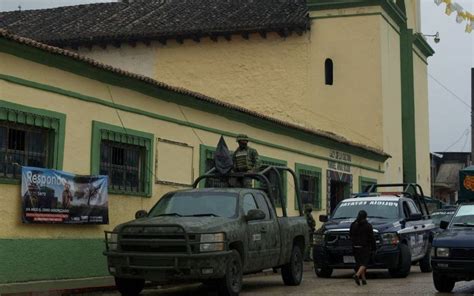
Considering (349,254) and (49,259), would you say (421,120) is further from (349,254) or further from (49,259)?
(49,259)

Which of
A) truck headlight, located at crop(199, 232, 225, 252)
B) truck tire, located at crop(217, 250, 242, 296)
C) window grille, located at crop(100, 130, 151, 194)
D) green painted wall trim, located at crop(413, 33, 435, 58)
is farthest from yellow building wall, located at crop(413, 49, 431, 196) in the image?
truck headlight, located at crop(199, 232, 225, 252)

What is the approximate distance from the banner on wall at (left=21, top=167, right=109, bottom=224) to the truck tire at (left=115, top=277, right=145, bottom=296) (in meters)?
1.92

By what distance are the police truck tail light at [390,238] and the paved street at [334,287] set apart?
2.72 feet

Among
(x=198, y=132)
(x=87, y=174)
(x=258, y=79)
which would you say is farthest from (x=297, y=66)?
(x=87, y=174)

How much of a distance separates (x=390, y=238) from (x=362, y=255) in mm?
1500

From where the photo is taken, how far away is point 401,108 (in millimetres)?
35594

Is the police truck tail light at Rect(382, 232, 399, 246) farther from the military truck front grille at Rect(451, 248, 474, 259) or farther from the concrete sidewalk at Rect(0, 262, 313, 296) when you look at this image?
the concrete sidewalk at Rect(0, 262, 313, 296)

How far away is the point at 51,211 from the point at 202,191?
272 cm

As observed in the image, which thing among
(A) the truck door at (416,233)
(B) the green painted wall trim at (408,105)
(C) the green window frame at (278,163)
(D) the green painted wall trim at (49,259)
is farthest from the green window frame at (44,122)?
(B) the green painted wall trim at (408,105)

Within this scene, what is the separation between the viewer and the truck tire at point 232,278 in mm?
11445

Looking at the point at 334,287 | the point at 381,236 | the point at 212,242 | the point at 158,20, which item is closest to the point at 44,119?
the point at 212,242

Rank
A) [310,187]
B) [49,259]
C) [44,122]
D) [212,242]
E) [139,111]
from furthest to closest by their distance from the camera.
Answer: [310,187] < [139,111] < [44,122] < [49,259] < [212,242]

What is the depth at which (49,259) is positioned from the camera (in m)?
12.8

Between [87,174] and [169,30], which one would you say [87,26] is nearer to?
[169,30]
